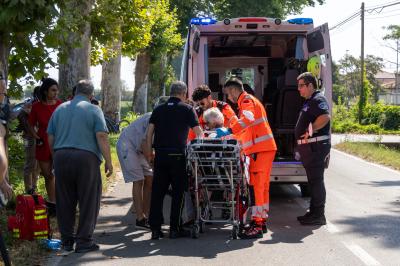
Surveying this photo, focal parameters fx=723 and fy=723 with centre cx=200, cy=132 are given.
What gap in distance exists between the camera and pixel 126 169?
30.2ft

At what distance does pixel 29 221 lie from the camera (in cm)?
784

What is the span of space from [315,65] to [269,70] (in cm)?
397

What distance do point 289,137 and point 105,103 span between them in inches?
614

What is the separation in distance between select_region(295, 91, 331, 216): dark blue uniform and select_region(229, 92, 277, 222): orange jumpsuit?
2.81ft

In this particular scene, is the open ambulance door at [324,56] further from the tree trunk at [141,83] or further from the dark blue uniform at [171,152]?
the tree trunk at [141,83]

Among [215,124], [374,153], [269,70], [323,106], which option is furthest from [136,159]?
[374,153]

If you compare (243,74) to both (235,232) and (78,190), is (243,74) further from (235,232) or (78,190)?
(78,190)

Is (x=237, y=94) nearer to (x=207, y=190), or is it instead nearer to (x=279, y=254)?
(x=207, y=190)

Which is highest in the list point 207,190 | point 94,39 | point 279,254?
point 94,39

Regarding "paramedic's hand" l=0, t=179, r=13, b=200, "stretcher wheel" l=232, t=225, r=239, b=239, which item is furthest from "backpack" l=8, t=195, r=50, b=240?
"stretcher wheel" l=232, t=225, r=239, b=239

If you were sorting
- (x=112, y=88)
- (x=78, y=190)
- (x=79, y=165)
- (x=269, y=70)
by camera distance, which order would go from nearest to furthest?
(x=79, y=165)
(x=78, y=190)
(x=269, y=70)
(x=112, y=88)

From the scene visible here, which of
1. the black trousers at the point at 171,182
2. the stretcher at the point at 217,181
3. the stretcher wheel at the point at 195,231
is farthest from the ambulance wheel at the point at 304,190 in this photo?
the black trousers at the point at 171,182

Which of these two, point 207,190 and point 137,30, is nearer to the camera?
point 207,190

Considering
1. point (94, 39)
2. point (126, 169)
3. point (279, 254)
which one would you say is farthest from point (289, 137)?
point (94, 39)
